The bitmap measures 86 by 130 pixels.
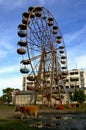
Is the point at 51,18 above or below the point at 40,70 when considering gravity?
above

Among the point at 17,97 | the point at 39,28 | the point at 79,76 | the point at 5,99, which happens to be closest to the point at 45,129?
the point at 39,28

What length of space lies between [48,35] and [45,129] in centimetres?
5727

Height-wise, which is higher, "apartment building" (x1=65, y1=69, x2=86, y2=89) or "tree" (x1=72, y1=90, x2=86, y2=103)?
"apartment building" (x1=65, y1=69, x2=86, y2=89)

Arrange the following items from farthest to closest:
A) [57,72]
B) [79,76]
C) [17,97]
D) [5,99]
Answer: [79,76] → [17,97] → [5,99] → [57,72]

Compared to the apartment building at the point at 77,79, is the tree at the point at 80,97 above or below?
below

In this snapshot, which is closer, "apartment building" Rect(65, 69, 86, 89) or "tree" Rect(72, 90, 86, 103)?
"tree" Rect(72, 90, 86, 103)

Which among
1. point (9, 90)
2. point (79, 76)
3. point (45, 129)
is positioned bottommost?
point (45, 129)

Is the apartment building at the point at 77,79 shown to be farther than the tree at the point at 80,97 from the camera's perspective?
Yes

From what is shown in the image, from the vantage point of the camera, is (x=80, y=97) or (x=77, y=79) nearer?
(x=80, y=97)

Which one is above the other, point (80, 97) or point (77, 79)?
point (77, 79)

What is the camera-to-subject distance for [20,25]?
6606 cm

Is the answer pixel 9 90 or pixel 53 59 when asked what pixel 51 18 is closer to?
pixel 53 59

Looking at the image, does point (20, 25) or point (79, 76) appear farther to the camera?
point (79, 76)

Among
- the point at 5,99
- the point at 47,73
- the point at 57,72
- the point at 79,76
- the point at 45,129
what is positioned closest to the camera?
the point at 45,129
